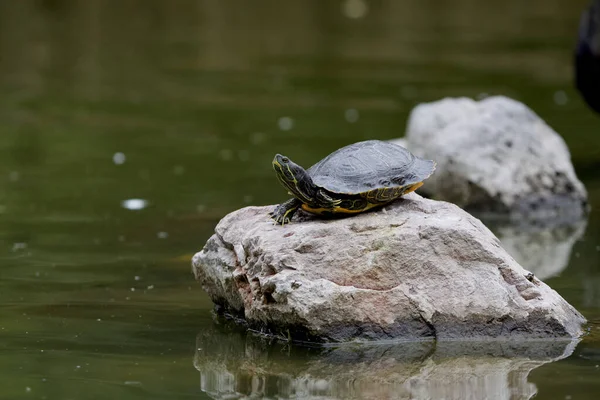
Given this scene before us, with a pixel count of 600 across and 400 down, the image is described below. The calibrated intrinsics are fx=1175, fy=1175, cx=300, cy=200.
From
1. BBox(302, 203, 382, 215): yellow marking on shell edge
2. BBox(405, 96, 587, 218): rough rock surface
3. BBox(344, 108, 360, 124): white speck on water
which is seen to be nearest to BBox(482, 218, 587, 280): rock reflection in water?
BBox(405, 96, 587, 218): rough rock surface

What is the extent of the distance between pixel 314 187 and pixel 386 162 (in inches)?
15.5

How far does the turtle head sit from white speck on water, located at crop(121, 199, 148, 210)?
129 inches

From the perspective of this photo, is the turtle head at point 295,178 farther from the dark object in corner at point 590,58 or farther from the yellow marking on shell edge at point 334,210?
the dark object in corner at point 590,58

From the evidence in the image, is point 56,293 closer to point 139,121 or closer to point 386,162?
point 386,162

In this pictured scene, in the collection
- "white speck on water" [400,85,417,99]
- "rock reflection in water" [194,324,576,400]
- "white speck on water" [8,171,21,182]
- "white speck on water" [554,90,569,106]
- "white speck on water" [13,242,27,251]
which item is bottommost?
"rock reflection in water" [194,324,576,400]

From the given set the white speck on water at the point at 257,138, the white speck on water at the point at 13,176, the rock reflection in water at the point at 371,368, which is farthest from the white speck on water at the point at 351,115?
the rock reflection in water at the point at 371,368

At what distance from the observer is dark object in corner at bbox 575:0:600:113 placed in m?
10.4

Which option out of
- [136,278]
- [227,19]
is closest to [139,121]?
[136,278]

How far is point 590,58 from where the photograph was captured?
1048 centimetres

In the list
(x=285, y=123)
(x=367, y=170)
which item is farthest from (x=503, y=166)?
(x=285, y=123)

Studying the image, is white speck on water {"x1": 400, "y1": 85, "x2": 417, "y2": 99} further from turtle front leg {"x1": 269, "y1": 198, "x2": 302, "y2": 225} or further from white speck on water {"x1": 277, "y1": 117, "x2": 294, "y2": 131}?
turtle front leg {"x1": 269, "y1": 198, "x2": 302, "y2": 225}

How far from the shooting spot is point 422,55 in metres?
17.7

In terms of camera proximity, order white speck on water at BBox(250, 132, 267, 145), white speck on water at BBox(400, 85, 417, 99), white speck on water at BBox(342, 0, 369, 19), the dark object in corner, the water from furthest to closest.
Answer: white speck on water at BBox(342, 0, 369, 19), white speck on water at BBox(400, 85, 417, 99), white speck on water at BBox(250, 132, 267, 145), the dark object in corner, the water

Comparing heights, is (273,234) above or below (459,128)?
below
